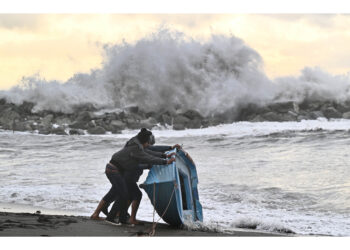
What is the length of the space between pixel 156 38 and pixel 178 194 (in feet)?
16.4

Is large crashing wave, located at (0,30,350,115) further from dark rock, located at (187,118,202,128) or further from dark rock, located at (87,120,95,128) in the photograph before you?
dark rock, located at (87,120,95,128)

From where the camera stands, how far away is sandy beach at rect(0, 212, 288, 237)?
414 centimetres

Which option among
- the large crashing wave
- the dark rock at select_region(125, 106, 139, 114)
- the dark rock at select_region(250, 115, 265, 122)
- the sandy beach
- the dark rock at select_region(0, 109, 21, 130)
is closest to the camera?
the sandy beach

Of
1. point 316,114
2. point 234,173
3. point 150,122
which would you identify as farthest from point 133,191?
point 316,114

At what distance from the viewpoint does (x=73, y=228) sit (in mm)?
4344

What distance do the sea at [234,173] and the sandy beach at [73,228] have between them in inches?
→ 11.1

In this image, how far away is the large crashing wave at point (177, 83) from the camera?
905cm

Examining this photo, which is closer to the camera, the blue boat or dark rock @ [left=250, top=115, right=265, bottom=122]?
the blue boat

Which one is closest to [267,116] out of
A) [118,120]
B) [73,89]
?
[118,120]

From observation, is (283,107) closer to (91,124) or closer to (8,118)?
(91,124)

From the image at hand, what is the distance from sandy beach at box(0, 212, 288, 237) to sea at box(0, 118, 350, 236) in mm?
283

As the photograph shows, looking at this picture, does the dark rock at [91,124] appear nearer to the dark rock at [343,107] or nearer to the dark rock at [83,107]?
the dark rock at [83,107]

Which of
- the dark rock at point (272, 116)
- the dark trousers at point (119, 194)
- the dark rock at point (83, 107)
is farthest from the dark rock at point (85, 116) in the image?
the dark trousers at point (119, 194)

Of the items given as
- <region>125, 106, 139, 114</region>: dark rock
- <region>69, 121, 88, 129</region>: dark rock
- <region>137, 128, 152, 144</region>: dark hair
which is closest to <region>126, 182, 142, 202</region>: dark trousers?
<region>137, 128, 152, 144</region>: dark hair
